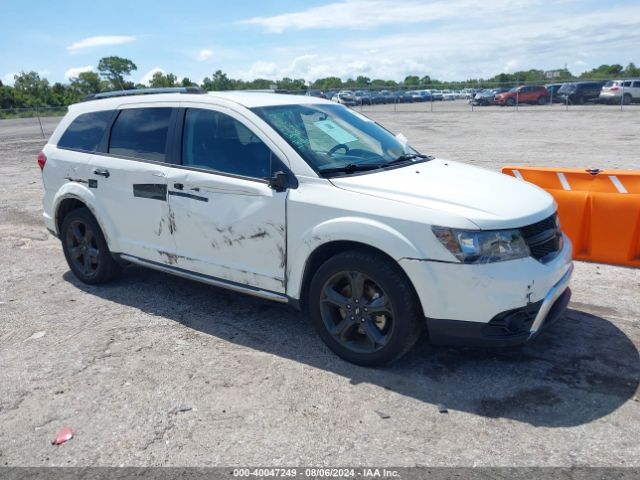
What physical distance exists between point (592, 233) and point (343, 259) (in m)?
3.48

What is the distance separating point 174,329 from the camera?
15.4 feet

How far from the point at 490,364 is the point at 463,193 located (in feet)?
3.96

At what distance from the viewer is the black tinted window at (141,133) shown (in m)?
4.89

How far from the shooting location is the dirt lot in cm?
309

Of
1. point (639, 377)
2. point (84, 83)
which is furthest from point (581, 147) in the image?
point (84, 83)

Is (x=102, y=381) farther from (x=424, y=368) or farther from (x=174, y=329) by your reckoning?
(x=424, y=368)

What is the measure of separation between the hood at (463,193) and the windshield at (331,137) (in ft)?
0.82

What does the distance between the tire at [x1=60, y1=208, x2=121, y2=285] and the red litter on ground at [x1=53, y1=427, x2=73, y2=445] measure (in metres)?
2.44

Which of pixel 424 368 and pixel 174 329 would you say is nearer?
pixel 424 368

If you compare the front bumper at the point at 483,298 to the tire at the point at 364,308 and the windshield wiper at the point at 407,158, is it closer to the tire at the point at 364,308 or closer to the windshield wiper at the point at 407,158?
the tire at the point at 364,308

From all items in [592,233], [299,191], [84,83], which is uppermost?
[84,83]

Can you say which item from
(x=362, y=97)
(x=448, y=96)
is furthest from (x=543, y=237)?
(x=448, y=96)

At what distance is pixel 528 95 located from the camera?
40375mm

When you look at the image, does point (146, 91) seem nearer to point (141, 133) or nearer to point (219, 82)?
point (141, 133)
